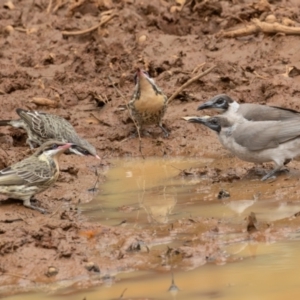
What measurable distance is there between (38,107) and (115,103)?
1.16 meters

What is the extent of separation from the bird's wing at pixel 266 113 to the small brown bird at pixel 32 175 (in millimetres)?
2514

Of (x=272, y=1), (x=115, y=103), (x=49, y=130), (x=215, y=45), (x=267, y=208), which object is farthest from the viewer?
(x=272, y=1)

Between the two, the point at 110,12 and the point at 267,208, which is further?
the point at 110,12

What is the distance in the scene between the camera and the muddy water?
7.68 m

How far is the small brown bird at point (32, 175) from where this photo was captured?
10.1m

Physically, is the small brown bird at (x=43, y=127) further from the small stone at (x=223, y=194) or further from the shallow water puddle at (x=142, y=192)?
the small stone at (x=223, y=194)

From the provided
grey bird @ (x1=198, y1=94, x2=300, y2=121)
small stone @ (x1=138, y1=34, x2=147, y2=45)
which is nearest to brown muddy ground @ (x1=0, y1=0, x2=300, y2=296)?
small stone @ (x1=138, y1=34, x2=147, y2=45)

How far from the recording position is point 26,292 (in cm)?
791

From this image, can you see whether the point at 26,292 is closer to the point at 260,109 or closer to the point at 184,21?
the point at 260,109

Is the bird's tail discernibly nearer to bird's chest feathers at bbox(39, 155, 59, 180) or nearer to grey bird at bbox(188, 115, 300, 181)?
bird's chest feathers at bbox(39, 155, 59, 180)

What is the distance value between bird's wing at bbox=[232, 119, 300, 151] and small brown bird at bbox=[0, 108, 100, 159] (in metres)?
2.36

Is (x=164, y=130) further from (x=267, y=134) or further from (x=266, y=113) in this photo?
(x=267, y=134)

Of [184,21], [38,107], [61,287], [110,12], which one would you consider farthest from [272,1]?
[61,287]

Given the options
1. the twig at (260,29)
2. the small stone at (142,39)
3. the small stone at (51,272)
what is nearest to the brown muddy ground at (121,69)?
the small stone at (142,39)
